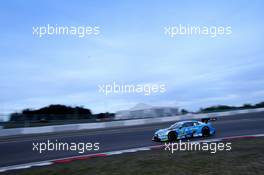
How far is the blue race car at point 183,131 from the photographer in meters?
15.1


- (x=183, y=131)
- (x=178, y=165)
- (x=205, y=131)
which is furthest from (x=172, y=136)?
(x=178, y=165)

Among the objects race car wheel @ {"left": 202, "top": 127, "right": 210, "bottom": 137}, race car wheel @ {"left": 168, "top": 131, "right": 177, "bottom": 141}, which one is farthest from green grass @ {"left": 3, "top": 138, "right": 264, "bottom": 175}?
race car wheel @ {"left": 202, "top": 127, "right": 210, "bottom": 137}

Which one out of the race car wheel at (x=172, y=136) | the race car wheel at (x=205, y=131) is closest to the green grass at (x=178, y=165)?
the race car wheel at (x=172, y=136)

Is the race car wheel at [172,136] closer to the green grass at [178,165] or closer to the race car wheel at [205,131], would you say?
the race car wheel at [205,131]

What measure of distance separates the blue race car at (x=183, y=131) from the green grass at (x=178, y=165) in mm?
4559

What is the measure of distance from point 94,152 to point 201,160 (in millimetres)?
4927

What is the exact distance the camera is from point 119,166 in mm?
8859

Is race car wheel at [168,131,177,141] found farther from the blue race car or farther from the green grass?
the green grass

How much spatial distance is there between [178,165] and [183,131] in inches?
278

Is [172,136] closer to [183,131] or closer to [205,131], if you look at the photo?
[183,131]

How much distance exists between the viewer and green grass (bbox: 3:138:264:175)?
25.3 feet

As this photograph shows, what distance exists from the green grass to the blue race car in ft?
15.0

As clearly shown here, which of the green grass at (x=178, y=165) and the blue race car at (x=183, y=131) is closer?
the green grass at (x=178, y=165)

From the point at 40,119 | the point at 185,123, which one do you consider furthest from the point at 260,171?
the point at 40,119
